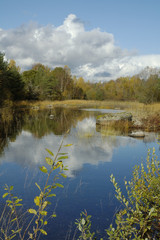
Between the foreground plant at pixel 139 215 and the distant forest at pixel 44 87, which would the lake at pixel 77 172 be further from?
the distant forest at pixel 44 87

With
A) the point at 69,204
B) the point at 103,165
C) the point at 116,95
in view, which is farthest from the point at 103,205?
the point at 116,95

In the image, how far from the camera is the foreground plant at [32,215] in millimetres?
1681

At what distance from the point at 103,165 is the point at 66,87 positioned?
56621mm

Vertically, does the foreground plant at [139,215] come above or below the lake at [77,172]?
above

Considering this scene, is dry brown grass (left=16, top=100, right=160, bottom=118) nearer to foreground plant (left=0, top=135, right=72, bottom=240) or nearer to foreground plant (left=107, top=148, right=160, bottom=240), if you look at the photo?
foreground plant (left=107, top=148, right=160, bottom=240)

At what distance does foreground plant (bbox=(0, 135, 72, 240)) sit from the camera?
1681 millimetres

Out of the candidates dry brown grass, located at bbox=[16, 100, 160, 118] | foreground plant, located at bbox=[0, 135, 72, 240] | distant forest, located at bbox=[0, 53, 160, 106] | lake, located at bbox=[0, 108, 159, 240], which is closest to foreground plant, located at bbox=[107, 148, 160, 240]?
lake, located at bbox=[0, 108, 159, 240]

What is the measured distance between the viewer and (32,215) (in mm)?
4023

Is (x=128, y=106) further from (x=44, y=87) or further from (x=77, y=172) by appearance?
(x=77, y=172)

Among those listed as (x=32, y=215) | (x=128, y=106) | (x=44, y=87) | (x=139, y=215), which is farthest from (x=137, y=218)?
(x=44, y=87)

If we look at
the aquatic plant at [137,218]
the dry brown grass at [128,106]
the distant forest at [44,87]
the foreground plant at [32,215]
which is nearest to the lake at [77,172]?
the foreground plant at [32,215]

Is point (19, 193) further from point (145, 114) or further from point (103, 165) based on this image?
point (145, 114)

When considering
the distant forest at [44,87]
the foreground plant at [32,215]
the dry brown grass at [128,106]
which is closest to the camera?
the foreground plant at [32,215]

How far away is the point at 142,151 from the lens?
891cm
